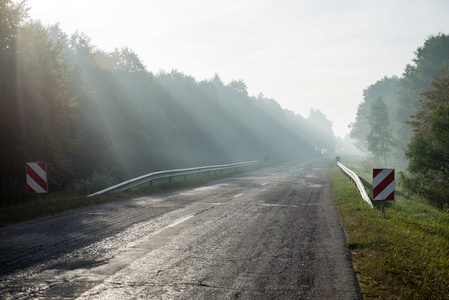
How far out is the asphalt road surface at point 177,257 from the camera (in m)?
3.96

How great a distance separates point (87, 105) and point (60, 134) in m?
9.38

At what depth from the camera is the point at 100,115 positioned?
100ft

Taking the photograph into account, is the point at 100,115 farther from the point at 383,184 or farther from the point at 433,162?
the point at 383,184

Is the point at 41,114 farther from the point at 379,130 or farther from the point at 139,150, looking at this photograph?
the point at 379,130

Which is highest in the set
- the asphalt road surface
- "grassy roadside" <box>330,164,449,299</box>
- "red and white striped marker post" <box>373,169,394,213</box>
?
"red and white striped marker post" <box>373,169,394,213</box>

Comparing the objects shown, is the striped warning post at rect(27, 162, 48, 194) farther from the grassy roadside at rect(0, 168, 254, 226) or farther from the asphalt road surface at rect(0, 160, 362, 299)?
the asphalt road surface at rect(0, 160, 362, 299)

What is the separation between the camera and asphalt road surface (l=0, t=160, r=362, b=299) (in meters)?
3.96

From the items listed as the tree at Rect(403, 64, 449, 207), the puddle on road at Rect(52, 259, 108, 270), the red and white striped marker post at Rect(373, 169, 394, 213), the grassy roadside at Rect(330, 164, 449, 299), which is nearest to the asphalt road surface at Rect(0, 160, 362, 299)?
the puddle on road at Rect(52, 259, 108, 270)

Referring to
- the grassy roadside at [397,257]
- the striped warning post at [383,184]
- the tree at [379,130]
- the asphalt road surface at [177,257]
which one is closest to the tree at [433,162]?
the striped warning post at [383,184]

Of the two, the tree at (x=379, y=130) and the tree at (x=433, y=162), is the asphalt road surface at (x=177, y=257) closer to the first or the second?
the tree at (x=433, y=162)

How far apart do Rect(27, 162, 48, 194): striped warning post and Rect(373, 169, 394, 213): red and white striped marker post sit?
9573 mm

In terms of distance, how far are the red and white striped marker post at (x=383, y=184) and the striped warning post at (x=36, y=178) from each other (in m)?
9.57

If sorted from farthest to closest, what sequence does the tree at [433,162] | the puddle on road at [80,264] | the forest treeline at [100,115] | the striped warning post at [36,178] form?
the tree at [433,162]
the forest treeline at [100,115]
the striped warning post at [36,178]
the puddle on road at [80,264]

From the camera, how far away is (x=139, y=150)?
35406 mm
